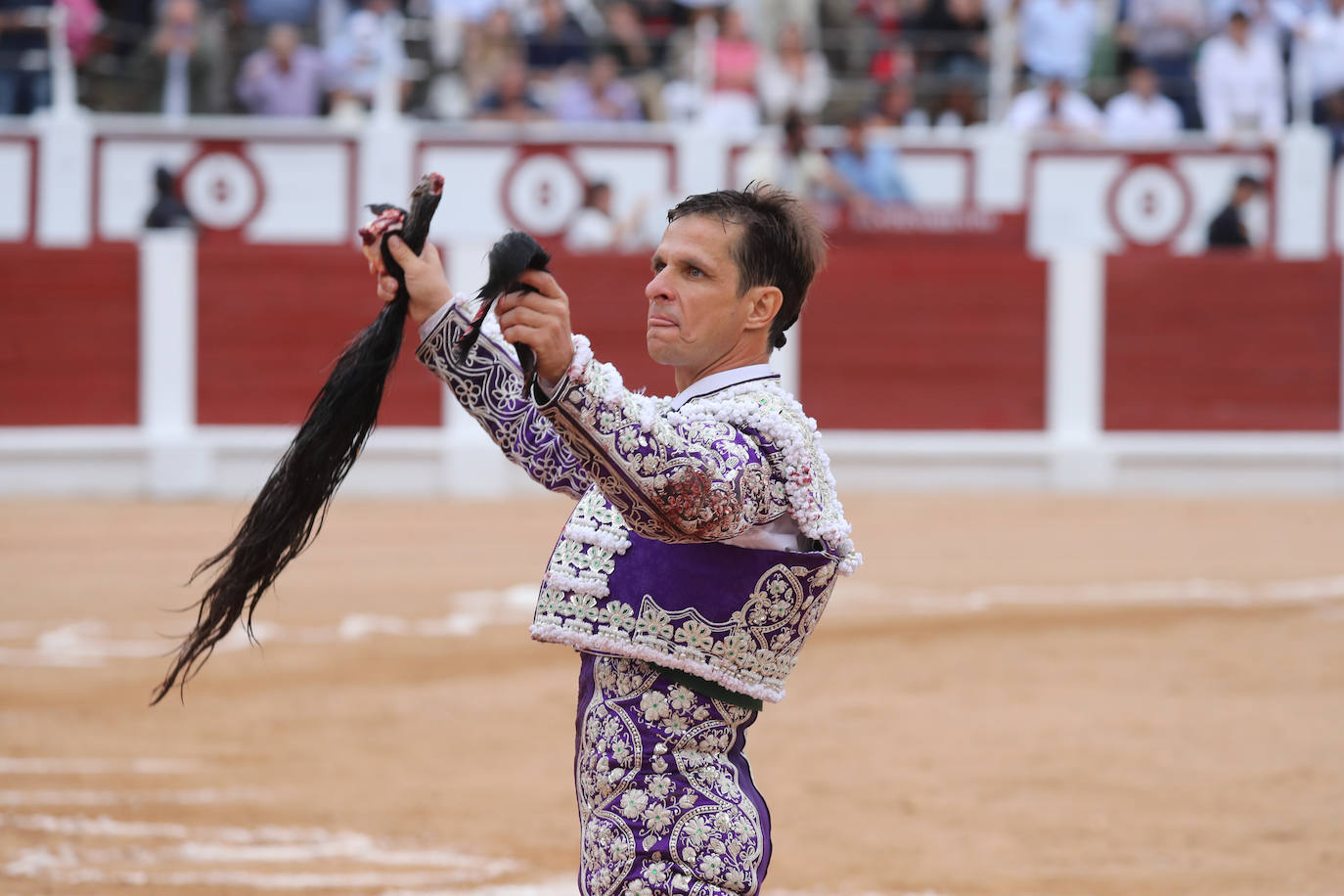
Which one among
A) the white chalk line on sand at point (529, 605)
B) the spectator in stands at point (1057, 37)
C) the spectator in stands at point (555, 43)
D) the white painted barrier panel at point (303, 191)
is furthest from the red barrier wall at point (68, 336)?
the spectator in stands at point (1057, 37)

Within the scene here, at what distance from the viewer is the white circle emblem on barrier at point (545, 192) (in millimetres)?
12062

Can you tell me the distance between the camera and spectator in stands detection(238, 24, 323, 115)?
468 inches

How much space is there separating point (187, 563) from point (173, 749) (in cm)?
302

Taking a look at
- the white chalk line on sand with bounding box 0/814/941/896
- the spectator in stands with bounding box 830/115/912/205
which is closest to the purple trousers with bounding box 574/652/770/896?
the white chalk line on sand with bounding box 0/814/941/896

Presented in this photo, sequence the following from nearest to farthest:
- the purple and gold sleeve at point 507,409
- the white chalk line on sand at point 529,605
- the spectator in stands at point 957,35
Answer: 1. the purple and gold sleeve at point 507,409
2. the white chalk line on sand at point 529,605
3. the spectator in stands at point 957,35

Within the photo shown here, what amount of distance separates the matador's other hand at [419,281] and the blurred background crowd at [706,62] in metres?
9.83

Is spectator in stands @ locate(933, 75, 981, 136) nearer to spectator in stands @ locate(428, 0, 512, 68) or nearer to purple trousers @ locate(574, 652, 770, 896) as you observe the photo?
spectator in stands @ locate(428, 0, 512, 68)

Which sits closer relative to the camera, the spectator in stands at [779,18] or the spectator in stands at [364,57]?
the spectator in stands at [364,57]

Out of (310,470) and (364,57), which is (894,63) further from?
(310,470)

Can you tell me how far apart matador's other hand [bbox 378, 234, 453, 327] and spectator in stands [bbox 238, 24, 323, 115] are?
33.3ft

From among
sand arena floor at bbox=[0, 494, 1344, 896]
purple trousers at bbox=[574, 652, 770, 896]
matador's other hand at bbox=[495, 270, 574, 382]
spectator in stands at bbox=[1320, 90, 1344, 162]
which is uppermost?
spectator in stands at bbox=[1320, 90, 1344, 162]

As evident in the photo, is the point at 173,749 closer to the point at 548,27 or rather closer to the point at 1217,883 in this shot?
the point at 1217,883

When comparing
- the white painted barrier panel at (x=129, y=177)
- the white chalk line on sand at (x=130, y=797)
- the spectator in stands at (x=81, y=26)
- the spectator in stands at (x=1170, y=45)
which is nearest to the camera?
the white chalk line on sand at (x=130, y=797)

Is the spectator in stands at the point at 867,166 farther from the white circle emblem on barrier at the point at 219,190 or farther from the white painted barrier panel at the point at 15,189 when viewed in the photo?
the white painted barrier panel at the point at 15,189
